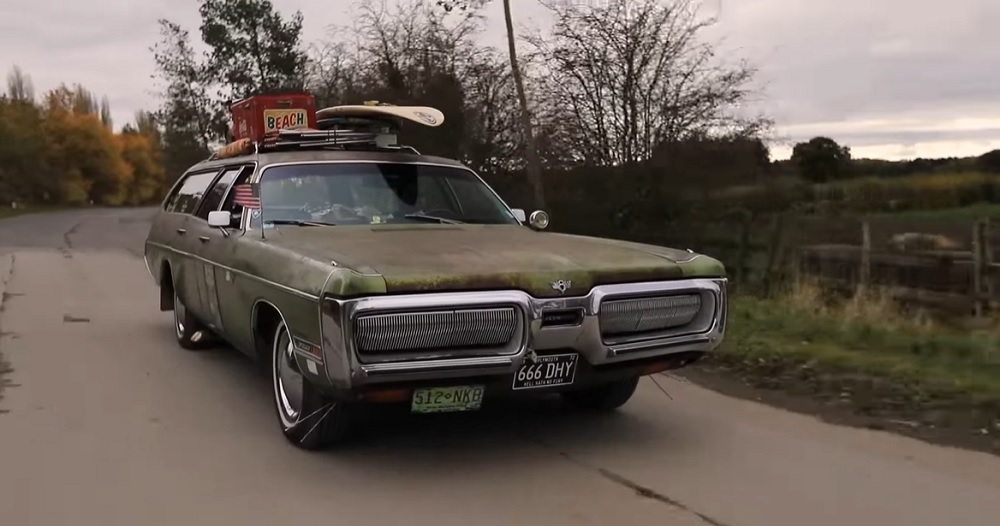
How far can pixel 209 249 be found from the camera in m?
6.85

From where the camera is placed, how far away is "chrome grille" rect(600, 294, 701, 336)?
16.1ft

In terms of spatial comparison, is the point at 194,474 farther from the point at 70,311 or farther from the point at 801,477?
the point at 70,311

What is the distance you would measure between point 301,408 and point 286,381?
1.06 feet

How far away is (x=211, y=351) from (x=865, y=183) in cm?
841

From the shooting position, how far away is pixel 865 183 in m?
12.5

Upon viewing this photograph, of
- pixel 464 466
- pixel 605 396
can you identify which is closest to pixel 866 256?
pixel 605 396

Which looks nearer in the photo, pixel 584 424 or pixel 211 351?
pixel 584 424

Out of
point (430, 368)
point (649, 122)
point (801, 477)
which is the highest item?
point (649, 122)

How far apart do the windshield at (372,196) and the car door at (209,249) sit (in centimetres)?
48

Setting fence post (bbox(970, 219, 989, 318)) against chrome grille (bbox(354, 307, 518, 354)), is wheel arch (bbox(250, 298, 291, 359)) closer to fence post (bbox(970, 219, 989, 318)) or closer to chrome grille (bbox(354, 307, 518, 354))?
chrome grille (bbox(354, 307, 518, 354))

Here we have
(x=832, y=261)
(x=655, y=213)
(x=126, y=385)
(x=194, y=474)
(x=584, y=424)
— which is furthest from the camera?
(x=655, y=213)

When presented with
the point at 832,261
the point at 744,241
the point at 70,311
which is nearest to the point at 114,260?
the point at 70,311

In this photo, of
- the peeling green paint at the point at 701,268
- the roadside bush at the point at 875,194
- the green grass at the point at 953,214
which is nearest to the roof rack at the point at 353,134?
the peeling green paint at the point at 701,268

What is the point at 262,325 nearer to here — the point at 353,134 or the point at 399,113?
the point at 353,134
